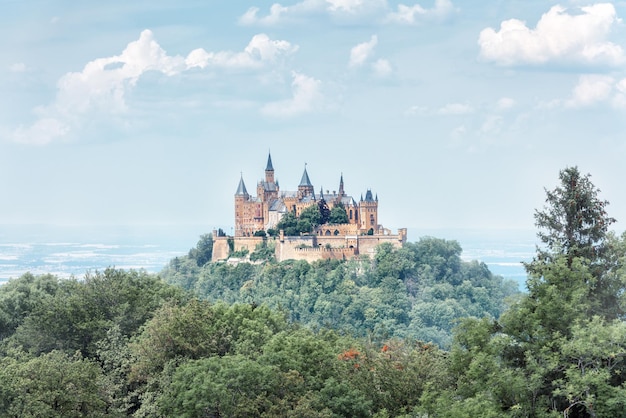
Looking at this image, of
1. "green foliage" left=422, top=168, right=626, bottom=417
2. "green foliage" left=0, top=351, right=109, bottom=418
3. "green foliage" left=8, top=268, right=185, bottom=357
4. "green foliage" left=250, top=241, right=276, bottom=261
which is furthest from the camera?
"green foliage" left=250, top=241, right=276, bottom=261

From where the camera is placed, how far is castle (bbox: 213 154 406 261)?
390 feet

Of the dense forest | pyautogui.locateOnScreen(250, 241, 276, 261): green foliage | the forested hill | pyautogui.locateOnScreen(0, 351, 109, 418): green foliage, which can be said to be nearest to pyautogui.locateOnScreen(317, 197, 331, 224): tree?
the forested hill

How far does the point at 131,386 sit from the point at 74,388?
4872 millimetres

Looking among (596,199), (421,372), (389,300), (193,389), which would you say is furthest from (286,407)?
(389,300)

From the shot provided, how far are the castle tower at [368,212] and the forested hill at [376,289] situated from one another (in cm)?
481

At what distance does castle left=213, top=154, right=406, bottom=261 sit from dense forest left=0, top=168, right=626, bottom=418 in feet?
209

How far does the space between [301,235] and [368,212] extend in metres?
9.26

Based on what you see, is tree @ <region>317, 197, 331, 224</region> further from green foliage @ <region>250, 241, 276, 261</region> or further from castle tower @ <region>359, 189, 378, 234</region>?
green foliage @ <region>250, 241, 276, 261</region>

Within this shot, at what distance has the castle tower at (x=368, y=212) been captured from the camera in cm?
12381

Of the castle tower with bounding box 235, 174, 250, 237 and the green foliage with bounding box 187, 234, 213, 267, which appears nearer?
the castle tower with bounding box 235, 174, 250, 237

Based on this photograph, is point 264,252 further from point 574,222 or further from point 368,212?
point 574,222

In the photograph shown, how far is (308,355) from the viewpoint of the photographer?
3866cm

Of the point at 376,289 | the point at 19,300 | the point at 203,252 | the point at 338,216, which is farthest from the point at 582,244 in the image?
the point at 203,252

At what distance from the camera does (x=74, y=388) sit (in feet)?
119
